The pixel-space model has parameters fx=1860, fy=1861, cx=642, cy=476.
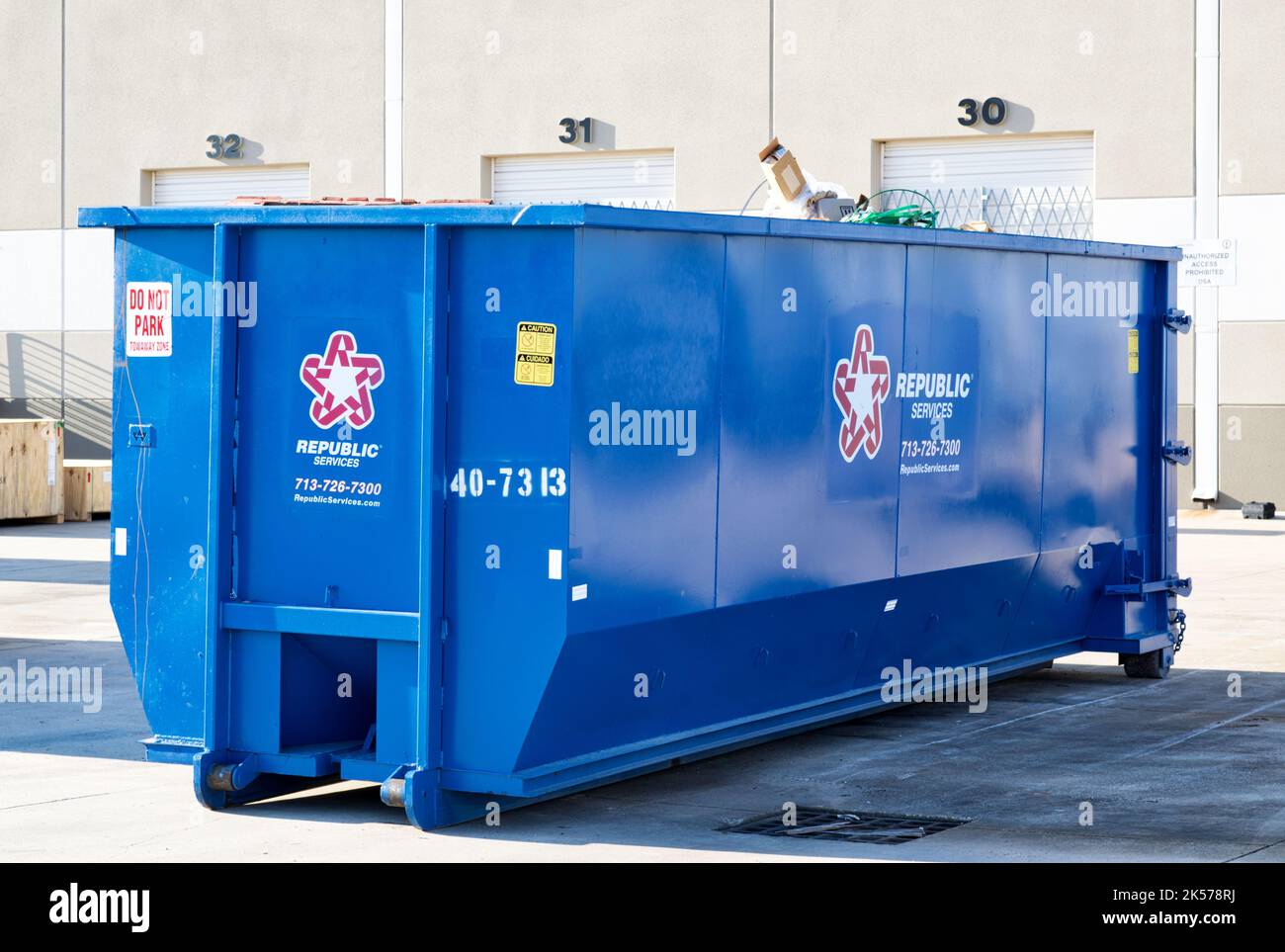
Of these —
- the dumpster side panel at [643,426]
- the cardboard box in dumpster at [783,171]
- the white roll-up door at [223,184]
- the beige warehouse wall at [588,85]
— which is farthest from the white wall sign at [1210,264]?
the dumpster side panel at [643,426]

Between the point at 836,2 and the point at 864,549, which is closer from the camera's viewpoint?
the point at 864,549

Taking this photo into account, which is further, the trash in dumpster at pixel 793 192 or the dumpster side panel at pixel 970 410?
the trash in dumpster at pixel 793 192

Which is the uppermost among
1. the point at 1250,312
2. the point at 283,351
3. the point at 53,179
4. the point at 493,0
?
the point at 493,0

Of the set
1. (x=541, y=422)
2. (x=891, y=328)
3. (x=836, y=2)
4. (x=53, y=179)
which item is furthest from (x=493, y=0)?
(x=541, y=422)

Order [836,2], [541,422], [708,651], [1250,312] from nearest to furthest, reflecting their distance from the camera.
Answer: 1. [541,422]
2. [708,651]
3. [1250,312]
4. [836,2]

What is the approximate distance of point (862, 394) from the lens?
9352mm

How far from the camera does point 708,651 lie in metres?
8.41

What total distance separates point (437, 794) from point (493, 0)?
2296cm

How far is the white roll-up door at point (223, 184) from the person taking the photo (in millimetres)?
30359

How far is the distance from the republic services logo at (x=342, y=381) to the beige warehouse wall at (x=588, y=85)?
65.7ft

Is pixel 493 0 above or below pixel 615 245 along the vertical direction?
above

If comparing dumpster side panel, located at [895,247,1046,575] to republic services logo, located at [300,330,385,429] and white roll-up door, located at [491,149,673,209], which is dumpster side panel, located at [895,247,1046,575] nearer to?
republic services logo, located at [300,330,385,429]

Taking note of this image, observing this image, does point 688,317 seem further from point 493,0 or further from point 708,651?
Answer: point 493,0

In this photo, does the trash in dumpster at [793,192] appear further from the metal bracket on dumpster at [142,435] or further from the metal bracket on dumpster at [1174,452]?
the metal bracket on dumpster at [142,435]
